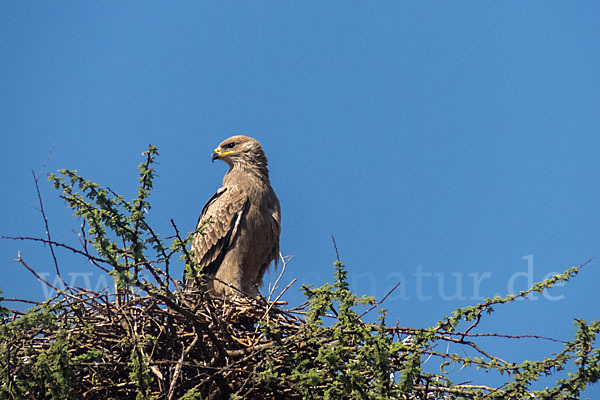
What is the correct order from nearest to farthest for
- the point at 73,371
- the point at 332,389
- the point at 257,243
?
the point at 332,389 < the point at 73,371 < the point at 257,243

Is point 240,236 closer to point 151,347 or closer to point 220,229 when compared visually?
point 220,229

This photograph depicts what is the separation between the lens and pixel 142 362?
4438 mm

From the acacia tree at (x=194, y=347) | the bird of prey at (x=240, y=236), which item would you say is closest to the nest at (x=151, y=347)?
the acacia tree at (x=194, y=347)

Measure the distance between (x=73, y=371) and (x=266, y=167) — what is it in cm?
424

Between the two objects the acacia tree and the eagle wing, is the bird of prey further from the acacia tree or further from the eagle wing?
the acacia tree

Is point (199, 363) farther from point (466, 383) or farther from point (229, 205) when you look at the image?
point (229, 205)

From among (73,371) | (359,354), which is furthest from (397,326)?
(73,371)

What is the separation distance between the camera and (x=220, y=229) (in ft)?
25.3

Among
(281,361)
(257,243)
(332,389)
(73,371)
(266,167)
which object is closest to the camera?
(332,389)

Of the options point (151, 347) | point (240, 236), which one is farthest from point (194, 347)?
point (240, 236)

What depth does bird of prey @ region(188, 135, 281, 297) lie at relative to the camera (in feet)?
25.1

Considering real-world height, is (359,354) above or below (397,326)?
below

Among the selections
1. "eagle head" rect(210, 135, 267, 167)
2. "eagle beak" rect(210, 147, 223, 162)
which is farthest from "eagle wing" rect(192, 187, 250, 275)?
"eagle beak" rect(210, 147, 223, 162)

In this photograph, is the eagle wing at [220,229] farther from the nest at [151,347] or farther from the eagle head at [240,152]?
the nest at [151,347]
